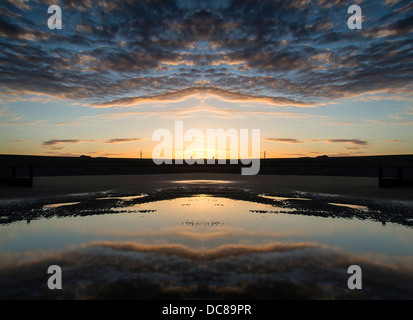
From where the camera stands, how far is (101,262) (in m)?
6.20

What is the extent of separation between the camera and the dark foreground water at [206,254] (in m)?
4.85

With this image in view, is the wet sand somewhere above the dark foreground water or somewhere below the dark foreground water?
below

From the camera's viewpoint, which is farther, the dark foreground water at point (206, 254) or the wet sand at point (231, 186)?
the wet sand at point (231, 186)

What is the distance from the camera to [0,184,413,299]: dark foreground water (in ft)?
15.9

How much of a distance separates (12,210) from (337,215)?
1613 cm

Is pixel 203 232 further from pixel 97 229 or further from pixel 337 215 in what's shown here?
pixel 337 215

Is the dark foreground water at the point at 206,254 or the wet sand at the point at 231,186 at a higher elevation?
the dark foreground water at the point at 206,254

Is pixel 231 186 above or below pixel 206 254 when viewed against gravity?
below

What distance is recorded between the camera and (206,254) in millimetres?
6840

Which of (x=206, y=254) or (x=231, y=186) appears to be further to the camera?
(x=231, y=186)
